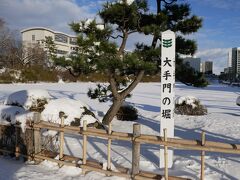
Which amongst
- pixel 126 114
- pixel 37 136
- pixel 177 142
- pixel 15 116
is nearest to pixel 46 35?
pixel 126 114

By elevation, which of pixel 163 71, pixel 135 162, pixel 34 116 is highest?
pixel 163 71

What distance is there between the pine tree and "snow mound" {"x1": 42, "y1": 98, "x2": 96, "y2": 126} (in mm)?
935

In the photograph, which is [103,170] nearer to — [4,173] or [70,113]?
[4,173]

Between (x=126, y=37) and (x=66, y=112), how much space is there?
8.98ft

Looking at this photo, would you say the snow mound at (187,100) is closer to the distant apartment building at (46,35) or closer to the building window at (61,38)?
the distant apartment building at (46,35)

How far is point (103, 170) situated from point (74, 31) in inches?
186

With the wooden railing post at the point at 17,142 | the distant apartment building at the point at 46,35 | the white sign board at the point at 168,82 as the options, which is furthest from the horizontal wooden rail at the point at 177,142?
the distant apartment building at the point at 46,35

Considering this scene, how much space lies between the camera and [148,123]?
40.1 ft

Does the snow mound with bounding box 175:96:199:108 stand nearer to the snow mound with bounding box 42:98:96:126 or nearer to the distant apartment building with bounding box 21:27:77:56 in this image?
the snow mound with bounding box 42:98:96:126

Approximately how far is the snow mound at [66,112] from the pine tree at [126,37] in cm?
93

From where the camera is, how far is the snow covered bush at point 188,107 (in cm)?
1414

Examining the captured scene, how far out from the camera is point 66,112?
933 cm

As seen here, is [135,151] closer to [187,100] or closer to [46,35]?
[187,100]

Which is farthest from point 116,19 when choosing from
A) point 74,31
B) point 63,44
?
point 63,44
